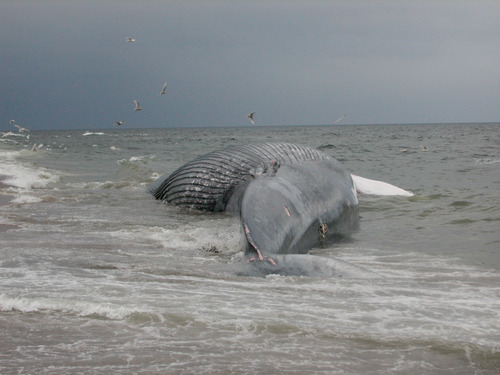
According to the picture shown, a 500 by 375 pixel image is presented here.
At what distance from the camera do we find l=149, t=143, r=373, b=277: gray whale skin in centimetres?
454

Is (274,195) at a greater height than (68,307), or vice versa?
(274,195)

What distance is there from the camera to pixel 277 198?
562cm

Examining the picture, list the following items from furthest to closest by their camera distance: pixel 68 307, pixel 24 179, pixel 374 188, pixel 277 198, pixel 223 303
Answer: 1. pixel 24 179
2. pixel 374 188
3. pixel 277 198
4. pixel 223 303
5. pixel 68 307

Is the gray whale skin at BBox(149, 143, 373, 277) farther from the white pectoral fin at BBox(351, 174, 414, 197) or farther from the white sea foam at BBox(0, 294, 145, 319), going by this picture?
the white pectoral fin at BBox(351, 174, 414, 197)

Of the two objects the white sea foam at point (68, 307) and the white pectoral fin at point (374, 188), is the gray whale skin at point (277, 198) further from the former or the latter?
the white pectoral fin at point (374, 188)

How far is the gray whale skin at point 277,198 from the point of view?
14.9 feet

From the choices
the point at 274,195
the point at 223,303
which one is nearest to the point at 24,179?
the point at 274,195

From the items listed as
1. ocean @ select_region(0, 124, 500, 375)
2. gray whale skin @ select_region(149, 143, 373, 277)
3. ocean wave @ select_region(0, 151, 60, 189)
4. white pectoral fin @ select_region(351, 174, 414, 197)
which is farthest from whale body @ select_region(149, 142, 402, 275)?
ocean wave @ select_region(0, 151, 60, 189)

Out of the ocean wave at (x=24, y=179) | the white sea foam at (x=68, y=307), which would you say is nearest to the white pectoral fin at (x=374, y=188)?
the ocean wave at (x=24, y=179)

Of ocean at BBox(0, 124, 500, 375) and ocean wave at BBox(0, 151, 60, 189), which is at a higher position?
ocean at BBox(0, 124, 500, 375)

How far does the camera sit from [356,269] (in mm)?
4531

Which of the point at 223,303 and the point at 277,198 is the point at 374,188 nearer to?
the point at 277,198

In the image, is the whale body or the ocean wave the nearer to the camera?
the whale body

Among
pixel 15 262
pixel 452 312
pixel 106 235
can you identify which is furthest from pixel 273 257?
pixel 106 235
